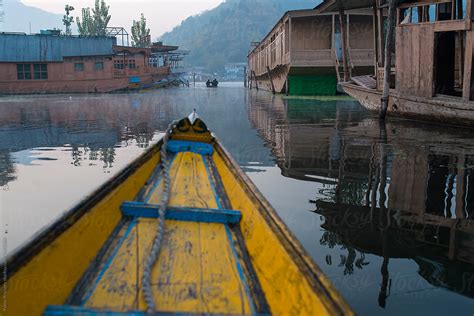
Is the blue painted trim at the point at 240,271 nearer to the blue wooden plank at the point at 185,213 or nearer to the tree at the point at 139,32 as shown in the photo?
the blue wooden plank at the point at 185,213

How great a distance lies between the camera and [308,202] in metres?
5.59

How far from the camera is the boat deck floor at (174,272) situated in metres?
→ 2.61

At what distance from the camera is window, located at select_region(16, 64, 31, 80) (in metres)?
39.2

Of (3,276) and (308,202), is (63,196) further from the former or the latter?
(3,276)

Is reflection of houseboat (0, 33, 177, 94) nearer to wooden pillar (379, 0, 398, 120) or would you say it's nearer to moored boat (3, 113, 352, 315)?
wooden pillar (379, 0, 398, 120)

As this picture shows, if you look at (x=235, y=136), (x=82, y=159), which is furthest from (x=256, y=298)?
(x=235, y=136)

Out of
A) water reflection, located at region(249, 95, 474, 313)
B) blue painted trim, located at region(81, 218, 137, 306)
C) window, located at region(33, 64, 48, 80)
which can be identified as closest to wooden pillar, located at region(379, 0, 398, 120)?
water reflection, located at region(249, 95, 474, 313)

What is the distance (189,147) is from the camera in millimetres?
7273

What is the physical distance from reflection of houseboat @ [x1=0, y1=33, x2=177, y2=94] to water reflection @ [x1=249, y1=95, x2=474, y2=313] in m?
33.6

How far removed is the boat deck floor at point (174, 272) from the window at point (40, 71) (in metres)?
41.1

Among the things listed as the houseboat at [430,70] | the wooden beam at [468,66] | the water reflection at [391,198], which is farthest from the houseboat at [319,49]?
the water reflection at [391,198]

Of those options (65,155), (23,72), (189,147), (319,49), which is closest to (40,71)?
(23,72)

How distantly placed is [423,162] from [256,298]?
5.96 m

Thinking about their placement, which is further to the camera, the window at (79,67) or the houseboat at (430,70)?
the window at (79,67)
